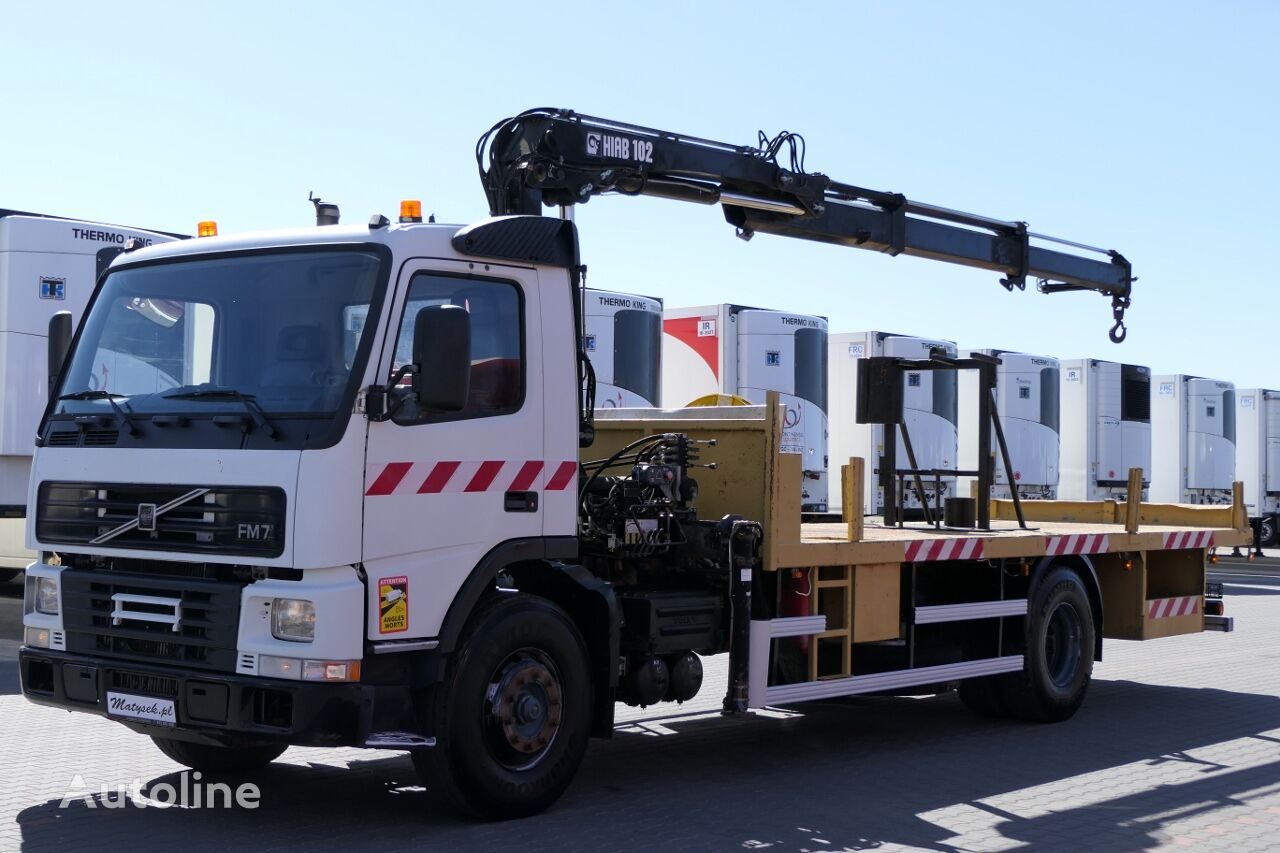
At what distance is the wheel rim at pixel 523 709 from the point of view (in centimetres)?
682

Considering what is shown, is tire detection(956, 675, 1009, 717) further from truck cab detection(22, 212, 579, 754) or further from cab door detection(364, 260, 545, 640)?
cab door detection(364, 260, 545, 640)

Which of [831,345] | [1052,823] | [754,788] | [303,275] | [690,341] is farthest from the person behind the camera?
[831,345]

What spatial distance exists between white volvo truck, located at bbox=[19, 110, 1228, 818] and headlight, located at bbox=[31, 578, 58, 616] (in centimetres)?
2

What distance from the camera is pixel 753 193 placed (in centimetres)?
988

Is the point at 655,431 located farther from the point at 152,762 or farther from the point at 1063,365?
the point at 1063,365

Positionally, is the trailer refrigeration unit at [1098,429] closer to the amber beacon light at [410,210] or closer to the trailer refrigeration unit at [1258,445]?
the trailer refrigeration unit at [1258,445]

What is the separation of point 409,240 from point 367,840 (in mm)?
2681

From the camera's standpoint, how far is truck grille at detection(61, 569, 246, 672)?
6320 millimetres

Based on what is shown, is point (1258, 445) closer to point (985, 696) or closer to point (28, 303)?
point (985, 696)

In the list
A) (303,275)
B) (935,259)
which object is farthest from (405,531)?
(935,259)

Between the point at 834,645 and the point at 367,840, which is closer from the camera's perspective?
the point at 367,840

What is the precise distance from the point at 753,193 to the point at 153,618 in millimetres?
5052

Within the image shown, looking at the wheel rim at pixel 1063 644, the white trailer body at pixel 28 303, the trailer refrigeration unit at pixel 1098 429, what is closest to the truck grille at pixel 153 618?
the wheel rim at pixel 1063 644

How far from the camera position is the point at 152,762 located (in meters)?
8.23
